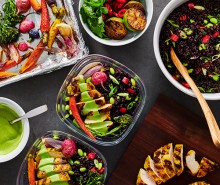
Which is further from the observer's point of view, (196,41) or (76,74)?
(76,74)

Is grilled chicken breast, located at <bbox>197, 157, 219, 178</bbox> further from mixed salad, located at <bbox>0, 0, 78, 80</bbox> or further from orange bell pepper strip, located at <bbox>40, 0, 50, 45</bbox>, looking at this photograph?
orange bell pepper strip, located at <bbox>40, 0, 50, 45</bbox>

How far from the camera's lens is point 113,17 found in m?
2.10

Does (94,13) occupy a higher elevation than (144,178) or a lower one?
higher

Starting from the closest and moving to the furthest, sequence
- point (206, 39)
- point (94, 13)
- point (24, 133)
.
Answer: point (206, 39)
point (94, 13)
point (24, 133)

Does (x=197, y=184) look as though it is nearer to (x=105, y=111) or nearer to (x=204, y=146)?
(x=204, y=146)

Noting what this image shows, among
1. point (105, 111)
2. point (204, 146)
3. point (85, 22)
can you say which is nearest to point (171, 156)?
point (204, 146)

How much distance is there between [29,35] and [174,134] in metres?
0.80

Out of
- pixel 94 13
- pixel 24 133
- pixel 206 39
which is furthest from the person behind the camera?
pixel 24 133

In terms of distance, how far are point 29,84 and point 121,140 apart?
0.50 metres

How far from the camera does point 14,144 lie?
2207mm

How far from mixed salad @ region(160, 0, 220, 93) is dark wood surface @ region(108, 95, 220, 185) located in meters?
0.19

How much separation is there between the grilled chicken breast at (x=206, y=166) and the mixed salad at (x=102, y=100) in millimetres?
374

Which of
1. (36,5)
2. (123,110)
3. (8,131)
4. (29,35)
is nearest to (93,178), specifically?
(123,110)

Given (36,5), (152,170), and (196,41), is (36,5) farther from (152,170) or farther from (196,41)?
(152,170)
